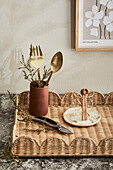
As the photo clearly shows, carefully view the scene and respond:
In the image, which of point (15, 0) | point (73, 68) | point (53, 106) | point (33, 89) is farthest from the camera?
point (73, 68)

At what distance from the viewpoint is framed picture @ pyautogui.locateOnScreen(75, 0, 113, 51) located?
1.50 metres

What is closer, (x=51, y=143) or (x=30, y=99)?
(x=51, y=143)

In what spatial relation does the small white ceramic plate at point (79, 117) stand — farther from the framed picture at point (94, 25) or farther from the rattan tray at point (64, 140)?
the framed picture at point (94, 25)

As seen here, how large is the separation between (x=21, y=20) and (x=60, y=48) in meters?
0.25

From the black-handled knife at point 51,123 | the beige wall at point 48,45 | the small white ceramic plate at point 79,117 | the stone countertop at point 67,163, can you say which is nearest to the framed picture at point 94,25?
the beige wall at point 48,45

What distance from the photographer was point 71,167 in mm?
1010

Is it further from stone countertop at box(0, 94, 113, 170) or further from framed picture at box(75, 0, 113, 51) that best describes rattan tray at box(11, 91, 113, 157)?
framed picture at box(75, 0, 113, 51)

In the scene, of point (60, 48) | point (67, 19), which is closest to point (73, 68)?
point (60, 48)

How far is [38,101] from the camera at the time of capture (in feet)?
4.21

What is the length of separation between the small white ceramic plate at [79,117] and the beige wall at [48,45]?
1.11 feet

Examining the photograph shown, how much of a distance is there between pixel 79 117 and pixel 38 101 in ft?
0.63

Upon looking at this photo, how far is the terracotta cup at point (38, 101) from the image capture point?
50.0 inches

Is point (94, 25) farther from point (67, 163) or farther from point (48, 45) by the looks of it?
point (67, 163)

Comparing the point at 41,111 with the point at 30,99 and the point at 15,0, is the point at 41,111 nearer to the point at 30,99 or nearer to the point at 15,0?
the point at 30,99
